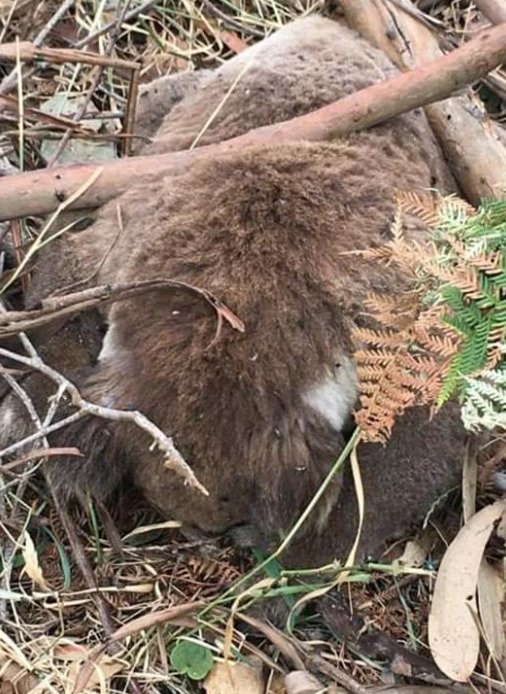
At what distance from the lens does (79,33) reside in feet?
9.80

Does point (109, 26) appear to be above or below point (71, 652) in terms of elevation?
above

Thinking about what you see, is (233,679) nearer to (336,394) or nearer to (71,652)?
(71,652)

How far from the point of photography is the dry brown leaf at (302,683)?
79.6 inches

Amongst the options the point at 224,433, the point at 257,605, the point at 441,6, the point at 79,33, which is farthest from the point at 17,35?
the point at 257,605

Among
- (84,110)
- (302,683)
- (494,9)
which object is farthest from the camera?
(494,9)

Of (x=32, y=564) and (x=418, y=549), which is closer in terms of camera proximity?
(x=32, y=564)

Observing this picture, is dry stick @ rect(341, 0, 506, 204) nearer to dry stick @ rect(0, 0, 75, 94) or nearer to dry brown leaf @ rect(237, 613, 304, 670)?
dry stick @ rect(0, 0, 75, 94)

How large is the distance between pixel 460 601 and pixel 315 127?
1034 millimetres

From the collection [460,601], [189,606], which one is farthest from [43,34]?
[460,601]

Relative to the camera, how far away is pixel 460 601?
2078mm

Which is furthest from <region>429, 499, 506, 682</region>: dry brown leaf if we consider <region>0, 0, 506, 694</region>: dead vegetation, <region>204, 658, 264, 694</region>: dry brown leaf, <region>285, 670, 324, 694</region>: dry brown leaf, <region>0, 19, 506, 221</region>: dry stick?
<region>0, 19, 506, 221</region>: dry stick

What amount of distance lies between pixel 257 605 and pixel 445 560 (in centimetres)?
40

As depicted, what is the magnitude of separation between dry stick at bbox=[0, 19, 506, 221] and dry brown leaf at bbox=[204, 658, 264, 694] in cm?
101

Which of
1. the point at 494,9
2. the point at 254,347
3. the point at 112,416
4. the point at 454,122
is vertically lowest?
the point at 112,416
